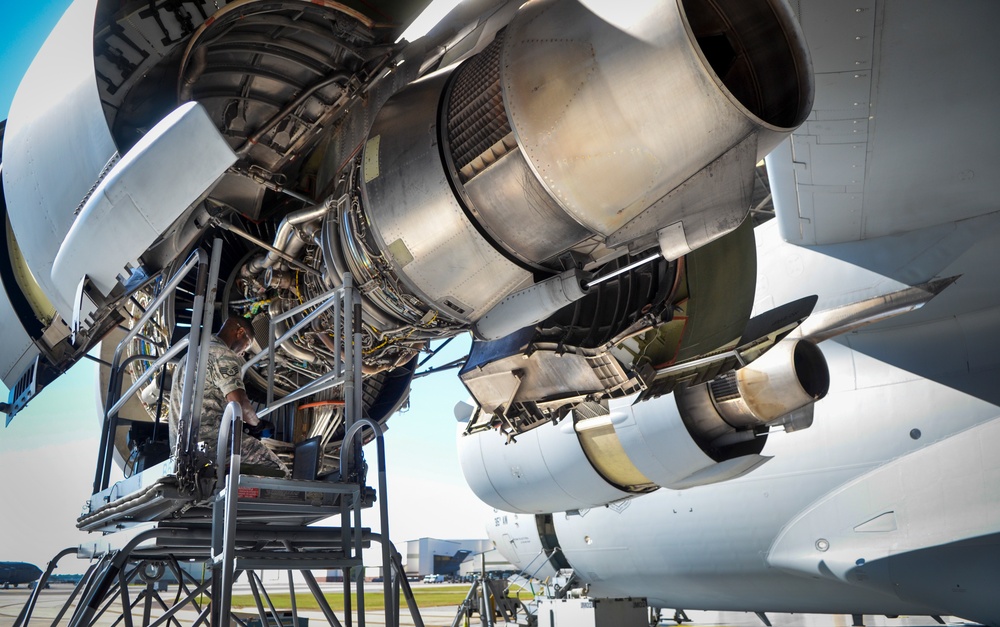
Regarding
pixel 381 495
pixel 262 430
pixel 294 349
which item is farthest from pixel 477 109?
pixel 262 430

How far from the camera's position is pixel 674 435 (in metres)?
6.35

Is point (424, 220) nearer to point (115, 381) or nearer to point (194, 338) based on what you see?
point (194, 338)

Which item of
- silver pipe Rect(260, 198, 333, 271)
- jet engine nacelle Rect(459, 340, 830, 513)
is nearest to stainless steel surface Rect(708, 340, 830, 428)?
jet engine nacelle Rect(459, 340, 830, 513)

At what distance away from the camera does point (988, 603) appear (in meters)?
5.94

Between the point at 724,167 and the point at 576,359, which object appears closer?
the point at 724,167

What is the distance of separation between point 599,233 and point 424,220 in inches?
35.4

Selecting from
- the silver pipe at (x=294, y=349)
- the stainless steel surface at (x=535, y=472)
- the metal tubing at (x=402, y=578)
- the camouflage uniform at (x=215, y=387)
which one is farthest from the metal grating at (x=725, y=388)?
the camouflage uniform at (x=215, y=387)

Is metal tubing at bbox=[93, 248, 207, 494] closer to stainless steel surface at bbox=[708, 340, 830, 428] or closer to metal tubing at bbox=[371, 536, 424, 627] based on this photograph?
metal tubing at bbox=[371, 536, 424, 627]

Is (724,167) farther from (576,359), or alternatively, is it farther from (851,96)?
(576,359)

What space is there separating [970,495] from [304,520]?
17.6ft

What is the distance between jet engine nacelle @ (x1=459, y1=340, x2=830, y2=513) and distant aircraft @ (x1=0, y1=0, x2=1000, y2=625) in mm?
33

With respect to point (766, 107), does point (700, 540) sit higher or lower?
lower

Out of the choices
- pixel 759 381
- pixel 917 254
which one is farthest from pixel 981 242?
pixel 759 381

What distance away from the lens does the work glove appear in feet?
19.2
